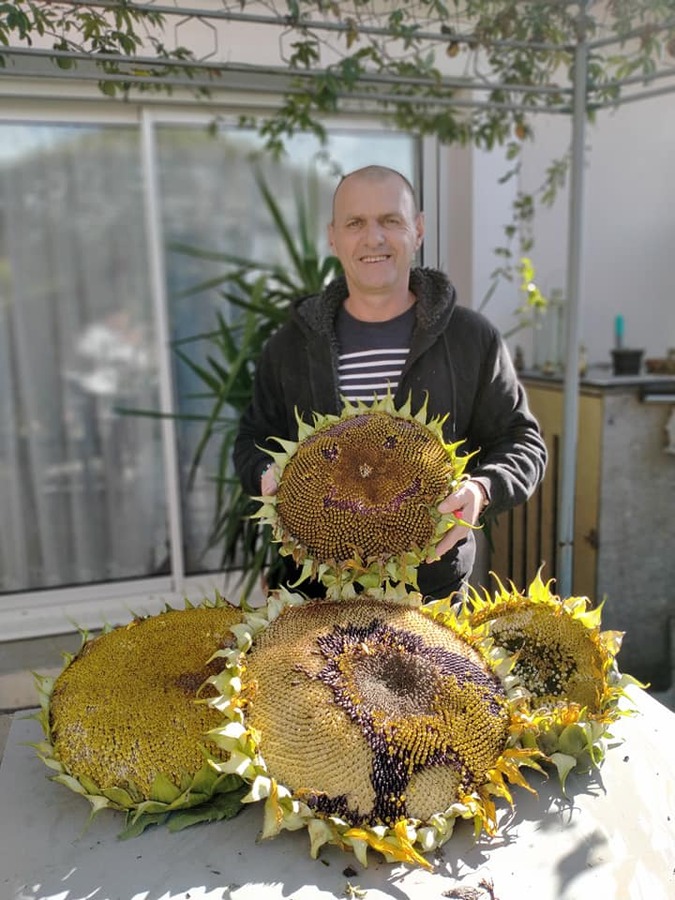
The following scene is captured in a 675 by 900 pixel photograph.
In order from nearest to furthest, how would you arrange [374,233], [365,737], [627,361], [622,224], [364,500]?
[365,737], [364,500], [374,233], [627,361], [622,224]

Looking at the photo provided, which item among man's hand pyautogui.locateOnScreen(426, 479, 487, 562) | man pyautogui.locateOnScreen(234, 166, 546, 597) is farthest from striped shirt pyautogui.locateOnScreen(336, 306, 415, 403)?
man's hand pyautogui.locateOnScreen(426, 479, 487, 562)

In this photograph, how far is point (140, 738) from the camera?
114 cm

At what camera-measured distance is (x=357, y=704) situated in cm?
110

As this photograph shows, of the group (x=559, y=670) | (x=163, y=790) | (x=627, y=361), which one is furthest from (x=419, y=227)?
(x=627, y=361)

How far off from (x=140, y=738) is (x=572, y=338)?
1.89m

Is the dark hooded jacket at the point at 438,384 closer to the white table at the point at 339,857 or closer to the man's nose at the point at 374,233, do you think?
the man's nose at the point at 374,233

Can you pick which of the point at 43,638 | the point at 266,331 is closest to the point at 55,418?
the point at 43,638

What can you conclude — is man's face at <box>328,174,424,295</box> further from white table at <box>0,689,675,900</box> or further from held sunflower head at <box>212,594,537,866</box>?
white table at <box>0,689,675,900</box>

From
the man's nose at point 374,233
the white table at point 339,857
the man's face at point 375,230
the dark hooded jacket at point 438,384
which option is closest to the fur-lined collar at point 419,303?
the dark hooded jacket at point 438,384

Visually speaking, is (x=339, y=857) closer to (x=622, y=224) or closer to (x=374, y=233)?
(x=374, y=233)

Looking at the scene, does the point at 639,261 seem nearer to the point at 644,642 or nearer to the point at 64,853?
the point at 644,642

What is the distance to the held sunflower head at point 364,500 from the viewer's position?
1228 millimetres

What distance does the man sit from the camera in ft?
5.74

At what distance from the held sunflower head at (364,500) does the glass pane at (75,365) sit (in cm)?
257
